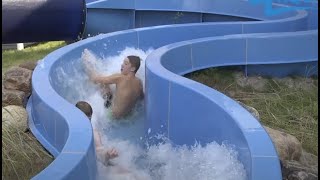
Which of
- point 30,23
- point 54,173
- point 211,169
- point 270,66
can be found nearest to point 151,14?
point 30,23

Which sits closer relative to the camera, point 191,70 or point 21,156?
point 21,156

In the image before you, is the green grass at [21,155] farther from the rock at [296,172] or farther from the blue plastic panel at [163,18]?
the blue plastic panel at [163,18]

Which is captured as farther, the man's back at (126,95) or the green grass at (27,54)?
the green grass at (27,54)

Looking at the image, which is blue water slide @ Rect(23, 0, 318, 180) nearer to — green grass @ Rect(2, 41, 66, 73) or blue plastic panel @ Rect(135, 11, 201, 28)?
blue plastic panel @ Rect(135, 11, 201, 28)

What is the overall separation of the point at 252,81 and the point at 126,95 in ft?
5.29

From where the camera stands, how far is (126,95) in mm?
4980

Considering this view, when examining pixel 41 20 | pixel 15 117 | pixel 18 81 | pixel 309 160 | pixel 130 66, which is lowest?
pixel 309 160

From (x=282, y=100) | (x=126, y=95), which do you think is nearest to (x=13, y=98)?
(x=126, y=95)

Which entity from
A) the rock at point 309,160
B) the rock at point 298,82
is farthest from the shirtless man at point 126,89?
the rock at point 309,160

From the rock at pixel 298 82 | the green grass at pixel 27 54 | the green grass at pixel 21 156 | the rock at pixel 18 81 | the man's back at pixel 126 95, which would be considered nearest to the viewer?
the green grass at pixel 21 156

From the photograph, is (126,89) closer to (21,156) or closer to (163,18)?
(21,156)

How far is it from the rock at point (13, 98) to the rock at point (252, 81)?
8.41 feet

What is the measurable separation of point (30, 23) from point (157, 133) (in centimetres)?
434

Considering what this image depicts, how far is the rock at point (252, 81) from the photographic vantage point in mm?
5418
